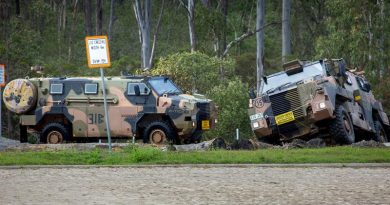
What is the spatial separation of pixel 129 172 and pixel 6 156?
4.77 m

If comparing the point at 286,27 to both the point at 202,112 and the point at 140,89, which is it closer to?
the point at 202,112

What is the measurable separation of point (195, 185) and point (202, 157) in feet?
16.5

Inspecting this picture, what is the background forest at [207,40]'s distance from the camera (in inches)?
1553

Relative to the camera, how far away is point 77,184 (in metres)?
13.0

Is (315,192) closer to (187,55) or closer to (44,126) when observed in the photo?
(44,126)

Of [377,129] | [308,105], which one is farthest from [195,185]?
[377,129]

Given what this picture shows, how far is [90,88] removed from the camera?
27141 mm

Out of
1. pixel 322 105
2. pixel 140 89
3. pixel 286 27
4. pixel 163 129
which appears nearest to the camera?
pixel 322 105

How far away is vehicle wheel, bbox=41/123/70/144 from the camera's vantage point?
1080 inches

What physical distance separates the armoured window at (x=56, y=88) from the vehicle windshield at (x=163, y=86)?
9.30 ft

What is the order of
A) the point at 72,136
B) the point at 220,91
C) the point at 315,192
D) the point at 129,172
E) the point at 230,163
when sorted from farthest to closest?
the point at 220,91 → the point at 72,136 → the point at 230,163 → the point at 129,172 → the point at 315,192

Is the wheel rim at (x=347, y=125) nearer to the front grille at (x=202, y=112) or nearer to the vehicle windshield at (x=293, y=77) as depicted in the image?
the vehicle windshield at (x=293, y=77)

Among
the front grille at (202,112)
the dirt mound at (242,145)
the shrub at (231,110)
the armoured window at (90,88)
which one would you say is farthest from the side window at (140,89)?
the shrub at (231,110)

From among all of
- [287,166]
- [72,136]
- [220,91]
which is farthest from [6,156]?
[220,91]
